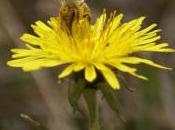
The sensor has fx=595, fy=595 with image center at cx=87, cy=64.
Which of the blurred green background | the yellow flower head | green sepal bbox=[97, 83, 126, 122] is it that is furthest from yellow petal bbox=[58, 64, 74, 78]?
the blurred green background

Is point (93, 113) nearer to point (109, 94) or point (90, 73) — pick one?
point (109, 94)

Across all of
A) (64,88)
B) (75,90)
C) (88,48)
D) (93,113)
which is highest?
(88,48)

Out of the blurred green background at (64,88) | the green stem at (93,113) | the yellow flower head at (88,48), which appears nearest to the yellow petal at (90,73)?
the yellow flower head at (88,48)

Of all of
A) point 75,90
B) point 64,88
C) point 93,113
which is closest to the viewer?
point 75,90

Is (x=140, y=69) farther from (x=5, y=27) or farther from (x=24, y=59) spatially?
(x=24, y=59)

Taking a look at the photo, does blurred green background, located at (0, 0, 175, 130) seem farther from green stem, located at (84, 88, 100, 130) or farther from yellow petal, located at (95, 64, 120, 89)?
yellow petal, located at (95, 64, 120, 89)

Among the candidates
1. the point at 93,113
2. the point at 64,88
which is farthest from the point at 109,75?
the point at 64,88
